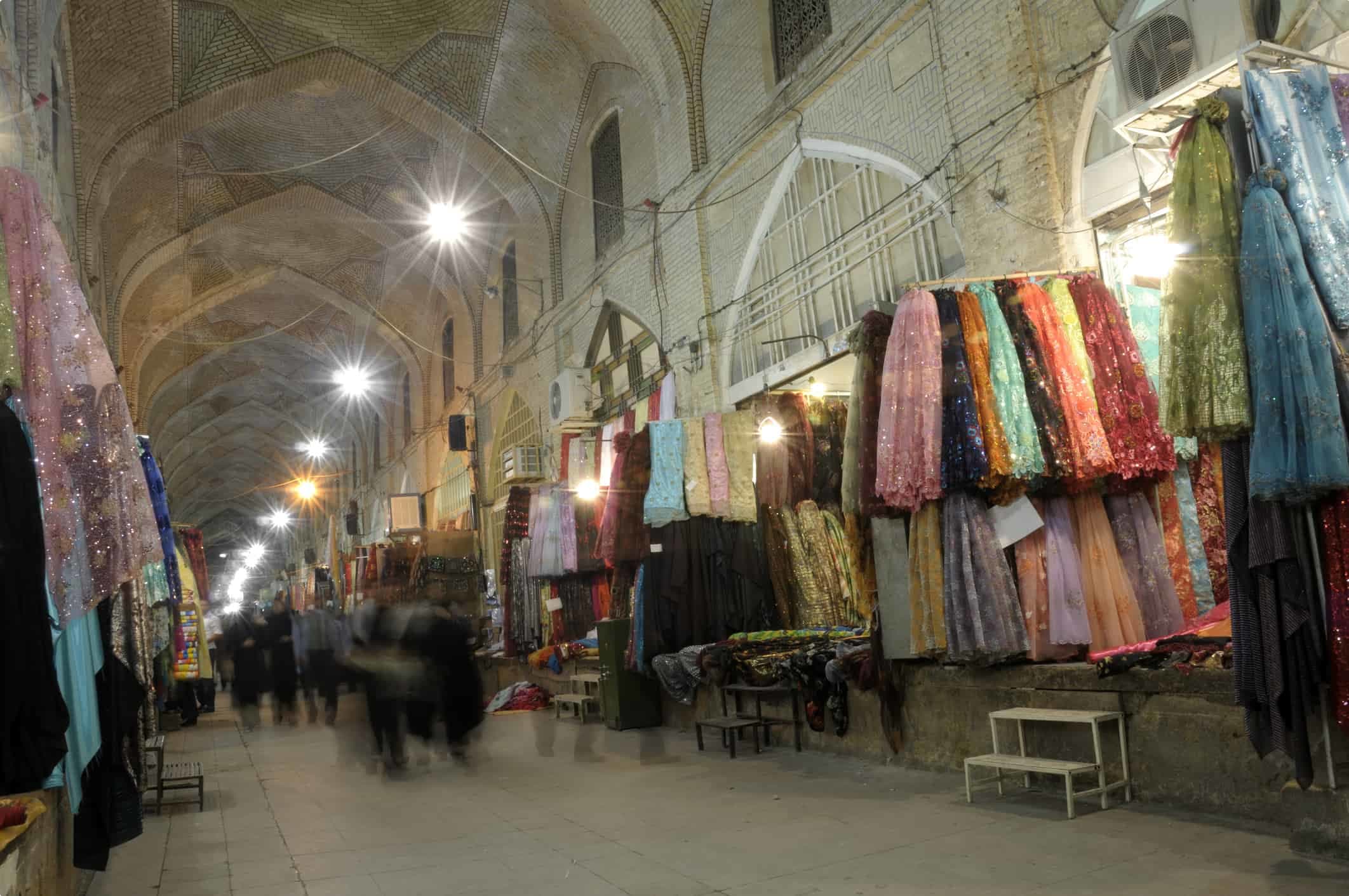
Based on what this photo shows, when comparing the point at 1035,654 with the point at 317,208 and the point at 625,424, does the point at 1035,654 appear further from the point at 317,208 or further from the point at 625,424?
the point at 317,208

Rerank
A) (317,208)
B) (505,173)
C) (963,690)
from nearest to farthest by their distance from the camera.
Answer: (963,690) < (505,173) < (317,208)

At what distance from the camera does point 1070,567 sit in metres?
5.10

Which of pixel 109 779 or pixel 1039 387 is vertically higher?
pixel 1039 387

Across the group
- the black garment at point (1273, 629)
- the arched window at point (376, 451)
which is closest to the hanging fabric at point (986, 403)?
the black garment at point (1273, 629)

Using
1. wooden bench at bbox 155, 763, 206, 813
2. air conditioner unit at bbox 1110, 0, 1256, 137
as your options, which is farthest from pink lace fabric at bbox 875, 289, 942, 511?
wooden bench at bbox 155, 763, 206, 813

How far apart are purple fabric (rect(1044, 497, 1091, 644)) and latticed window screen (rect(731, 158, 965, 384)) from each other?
2410mm

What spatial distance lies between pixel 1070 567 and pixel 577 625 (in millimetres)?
7477

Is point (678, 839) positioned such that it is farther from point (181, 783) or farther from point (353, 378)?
point (353, 378)

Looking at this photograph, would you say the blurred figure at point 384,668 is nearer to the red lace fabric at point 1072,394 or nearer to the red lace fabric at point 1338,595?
the red lace fabric at point 1072,394

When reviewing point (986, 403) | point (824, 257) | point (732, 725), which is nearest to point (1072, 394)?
point (986, 403)

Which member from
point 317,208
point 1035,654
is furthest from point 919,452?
point 317,208

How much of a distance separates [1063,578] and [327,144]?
12.8m

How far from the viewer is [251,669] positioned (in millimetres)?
12359

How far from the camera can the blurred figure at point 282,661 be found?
12008 millimetres
